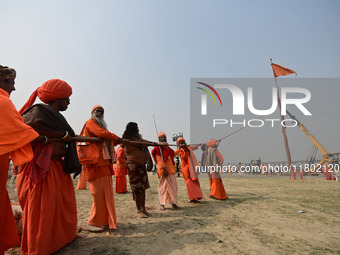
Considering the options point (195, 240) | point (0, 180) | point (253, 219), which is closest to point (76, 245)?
point (0, 180)

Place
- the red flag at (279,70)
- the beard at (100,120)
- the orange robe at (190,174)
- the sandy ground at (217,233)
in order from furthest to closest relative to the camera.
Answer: the red flag at (279,70) < the orange robe at (190,174) < the beard at (100,120) < the sandy ground at (217,233)

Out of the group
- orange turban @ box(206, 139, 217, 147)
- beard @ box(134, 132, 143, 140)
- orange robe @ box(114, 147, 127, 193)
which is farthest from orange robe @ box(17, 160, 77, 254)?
orange robe @ box(114, 147, 127, 193)

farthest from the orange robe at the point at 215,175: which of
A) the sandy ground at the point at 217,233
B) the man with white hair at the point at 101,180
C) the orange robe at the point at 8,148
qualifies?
the orange robe at the point at 8,148

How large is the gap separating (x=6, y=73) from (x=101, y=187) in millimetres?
2142

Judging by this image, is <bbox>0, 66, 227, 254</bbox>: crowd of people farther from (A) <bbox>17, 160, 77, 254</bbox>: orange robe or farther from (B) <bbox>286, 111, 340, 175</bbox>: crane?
(B) <bbox>286, 111, 340, 175</bbox>: crane

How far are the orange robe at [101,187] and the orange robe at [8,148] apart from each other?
51.0 inches

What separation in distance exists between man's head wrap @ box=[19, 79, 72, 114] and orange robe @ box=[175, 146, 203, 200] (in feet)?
13.4

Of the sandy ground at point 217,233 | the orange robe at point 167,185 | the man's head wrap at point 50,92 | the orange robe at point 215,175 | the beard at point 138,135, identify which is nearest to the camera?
the sandy ground at point 217,233

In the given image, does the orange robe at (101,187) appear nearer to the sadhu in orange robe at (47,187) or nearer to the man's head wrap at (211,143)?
the sadhu in orange robe at (47,187)

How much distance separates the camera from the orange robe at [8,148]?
6.73ft

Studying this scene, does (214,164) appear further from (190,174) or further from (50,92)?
(50,92)

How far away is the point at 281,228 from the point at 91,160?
362 cm

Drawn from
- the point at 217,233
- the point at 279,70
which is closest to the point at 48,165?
the point at 217,233

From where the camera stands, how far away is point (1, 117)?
2039 mm
